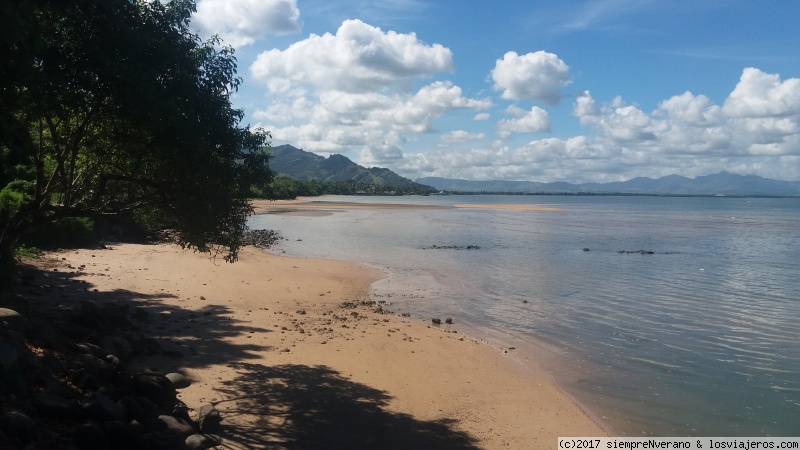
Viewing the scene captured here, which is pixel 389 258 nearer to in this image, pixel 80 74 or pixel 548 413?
pixel 548 413

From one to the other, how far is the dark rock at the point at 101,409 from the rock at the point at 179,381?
2678mm

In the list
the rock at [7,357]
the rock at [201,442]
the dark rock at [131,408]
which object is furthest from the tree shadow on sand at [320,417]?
the rock at [7,357]

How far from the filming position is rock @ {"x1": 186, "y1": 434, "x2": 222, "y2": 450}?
738 cm

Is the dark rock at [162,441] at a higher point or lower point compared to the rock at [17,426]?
lower

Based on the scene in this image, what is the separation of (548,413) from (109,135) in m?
9.35

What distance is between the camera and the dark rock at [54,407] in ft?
23.0

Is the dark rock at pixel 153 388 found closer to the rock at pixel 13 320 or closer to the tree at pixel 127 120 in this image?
the rock at pixel 13 320

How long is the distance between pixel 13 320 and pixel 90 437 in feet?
11.0

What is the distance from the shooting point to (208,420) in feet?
27.3

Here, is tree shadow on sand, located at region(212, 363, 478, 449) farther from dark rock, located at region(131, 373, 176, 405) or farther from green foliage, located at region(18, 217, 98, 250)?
green foliage, located at region(18, 217, 98, 250)

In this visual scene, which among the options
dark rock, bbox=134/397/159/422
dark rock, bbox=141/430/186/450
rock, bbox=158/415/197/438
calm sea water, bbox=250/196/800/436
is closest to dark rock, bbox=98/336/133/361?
dark rock, bbox=134/397/159/422

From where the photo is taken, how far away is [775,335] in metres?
17.4

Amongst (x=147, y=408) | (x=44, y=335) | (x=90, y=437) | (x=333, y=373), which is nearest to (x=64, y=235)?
(x=44, y=335)

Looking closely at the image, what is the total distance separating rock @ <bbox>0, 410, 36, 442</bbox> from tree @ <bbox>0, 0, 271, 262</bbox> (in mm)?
3350
